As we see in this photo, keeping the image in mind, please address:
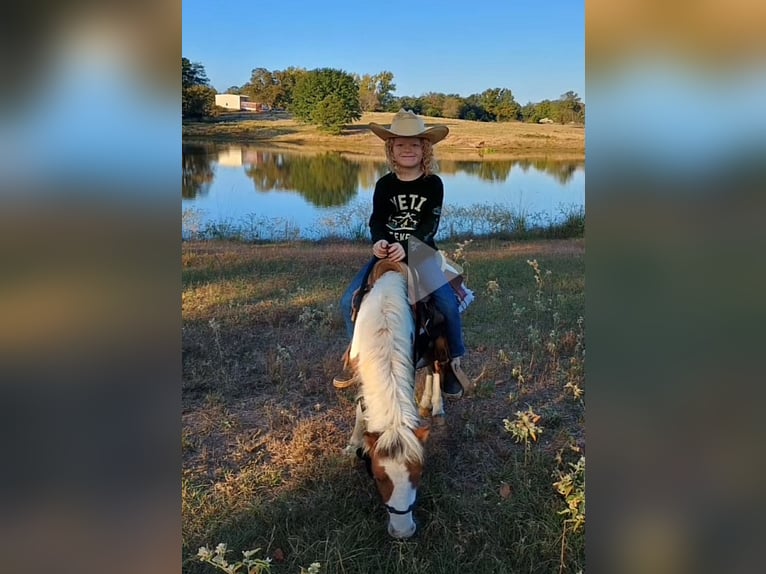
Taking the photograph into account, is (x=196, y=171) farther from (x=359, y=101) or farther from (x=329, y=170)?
(x=359, y=101)

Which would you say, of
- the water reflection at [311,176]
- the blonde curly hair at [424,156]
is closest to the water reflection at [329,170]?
the water reflection at [311,176]

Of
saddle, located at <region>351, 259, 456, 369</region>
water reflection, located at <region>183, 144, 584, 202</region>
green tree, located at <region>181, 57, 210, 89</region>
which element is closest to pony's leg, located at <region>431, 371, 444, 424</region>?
saddle, located at <region>351, 259, 456, 369</region>

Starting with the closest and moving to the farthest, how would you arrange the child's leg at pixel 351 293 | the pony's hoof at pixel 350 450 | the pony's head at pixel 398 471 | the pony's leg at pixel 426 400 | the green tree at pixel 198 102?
the pony's head at pixel 398 471
the green tree at pixel 198 102
the child's leg at pixel 351 293
the pony's hoof at pixel 350 450
the pony's leg at pixel 426 400

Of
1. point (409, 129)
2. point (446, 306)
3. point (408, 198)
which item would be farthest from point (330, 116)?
point (446, 306)

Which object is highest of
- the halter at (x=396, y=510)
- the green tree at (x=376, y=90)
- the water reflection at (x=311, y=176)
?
the green tree at (x=376, y=90)

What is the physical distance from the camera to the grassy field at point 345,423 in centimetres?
175

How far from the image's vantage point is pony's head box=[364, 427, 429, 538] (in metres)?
1.66

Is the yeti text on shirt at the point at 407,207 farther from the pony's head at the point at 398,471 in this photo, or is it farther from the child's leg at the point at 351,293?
the pony's head at the point at 398,471

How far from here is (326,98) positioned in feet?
6.54
